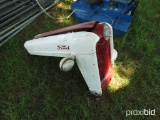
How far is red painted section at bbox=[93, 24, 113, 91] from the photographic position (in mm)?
2164

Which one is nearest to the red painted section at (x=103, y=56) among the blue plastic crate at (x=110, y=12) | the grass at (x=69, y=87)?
the grass at (x=69, y=87)

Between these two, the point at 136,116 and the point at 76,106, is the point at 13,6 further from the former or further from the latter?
the point at 136,116

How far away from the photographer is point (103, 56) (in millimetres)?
2281

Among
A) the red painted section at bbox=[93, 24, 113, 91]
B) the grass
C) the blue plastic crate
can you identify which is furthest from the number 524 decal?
the blue plastic crate

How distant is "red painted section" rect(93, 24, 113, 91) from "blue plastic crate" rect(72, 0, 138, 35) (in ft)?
3.60

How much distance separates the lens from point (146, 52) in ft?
10.5

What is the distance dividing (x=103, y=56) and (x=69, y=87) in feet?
2.08

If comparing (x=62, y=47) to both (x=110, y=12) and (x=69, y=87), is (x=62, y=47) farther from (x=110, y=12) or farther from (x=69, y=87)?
(x=110, y=12)

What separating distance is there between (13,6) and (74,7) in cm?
113
